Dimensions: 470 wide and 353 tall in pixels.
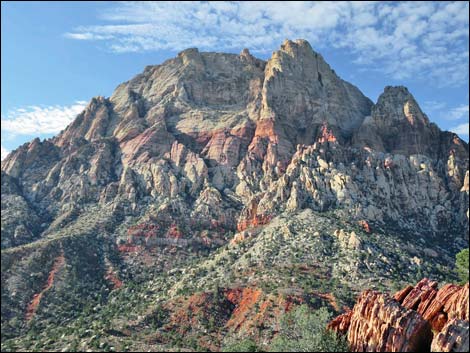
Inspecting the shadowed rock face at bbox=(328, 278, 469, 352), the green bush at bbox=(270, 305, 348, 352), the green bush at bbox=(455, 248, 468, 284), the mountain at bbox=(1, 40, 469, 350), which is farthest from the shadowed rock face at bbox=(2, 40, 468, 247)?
the shadowed rock face at bbox=(328, 278, 469, 352)

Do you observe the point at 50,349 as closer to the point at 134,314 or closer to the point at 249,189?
the point at 134,314

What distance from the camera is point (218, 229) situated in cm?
15900

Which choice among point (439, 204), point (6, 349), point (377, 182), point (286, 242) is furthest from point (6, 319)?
point (439, 204)

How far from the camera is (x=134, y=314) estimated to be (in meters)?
109

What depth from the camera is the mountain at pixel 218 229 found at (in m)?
108

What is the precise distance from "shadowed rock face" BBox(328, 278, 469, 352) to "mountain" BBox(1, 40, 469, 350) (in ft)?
126

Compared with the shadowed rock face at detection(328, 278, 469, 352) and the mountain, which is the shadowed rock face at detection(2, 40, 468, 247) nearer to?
the mountain

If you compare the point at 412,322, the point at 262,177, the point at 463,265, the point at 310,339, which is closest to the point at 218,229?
the point at 262,177

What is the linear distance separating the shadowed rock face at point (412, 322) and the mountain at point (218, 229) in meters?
38.4

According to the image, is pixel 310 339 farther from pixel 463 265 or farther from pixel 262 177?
pixel 262 177

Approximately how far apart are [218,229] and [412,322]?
4233 inches

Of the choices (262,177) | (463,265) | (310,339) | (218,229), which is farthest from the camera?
(262,177)

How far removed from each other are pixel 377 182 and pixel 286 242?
1940 inches

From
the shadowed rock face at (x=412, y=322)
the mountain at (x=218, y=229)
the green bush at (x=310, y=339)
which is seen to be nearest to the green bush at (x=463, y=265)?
the mountain at (x=218, y=229)
